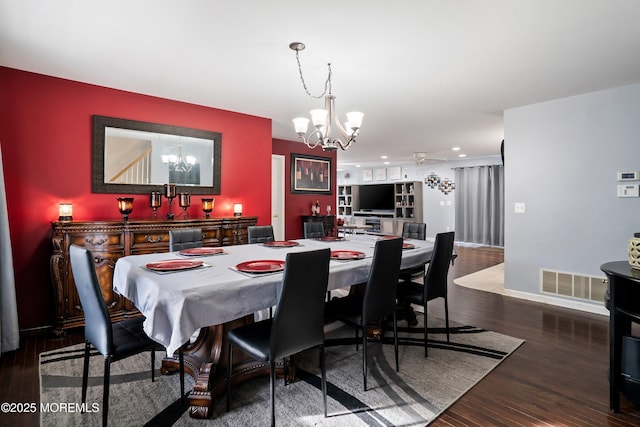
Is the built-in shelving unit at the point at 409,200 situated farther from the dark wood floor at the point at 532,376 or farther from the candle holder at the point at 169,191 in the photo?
the candle holder at the point at 169,191

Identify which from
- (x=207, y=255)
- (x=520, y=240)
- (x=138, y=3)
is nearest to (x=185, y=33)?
(x=138, y=3)

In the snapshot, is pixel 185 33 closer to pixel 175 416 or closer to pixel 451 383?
pixel 175 416

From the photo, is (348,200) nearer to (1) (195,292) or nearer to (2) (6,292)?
(2) (6,292)

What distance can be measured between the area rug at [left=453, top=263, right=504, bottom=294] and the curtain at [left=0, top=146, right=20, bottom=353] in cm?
507

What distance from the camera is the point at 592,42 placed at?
2602 mm

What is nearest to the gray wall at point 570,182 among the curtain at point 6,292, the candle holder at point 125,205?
the candle holder at point 125,205

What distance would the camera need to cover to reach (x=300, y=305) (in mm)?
1784

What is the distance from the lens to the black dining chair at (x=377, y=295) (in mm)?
2182

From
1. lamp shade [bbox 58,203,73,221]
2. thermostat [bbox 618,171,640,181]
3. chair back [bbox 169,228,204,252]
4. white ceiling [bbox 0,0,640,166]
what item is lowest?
chair back [bbox 169,228,204,252]

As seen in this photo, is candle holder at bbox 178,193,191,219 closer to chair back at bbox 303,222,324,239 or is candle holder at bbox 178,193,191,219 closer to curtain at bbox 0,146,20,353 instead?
chair back at bbox 303,222,324,239

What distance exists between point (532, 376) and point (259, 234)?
2620mm

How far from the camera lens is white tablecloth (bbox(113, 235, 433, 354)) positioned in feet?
5.27

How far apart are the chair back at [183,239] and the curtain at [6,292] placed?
124 cm

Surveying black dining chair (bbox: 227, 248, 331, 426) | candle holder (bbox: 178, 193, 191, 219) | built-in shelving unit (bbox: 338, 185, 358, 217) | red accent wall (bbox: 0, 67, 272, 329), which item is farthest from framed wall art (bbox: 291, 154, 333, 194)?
black dining chair (bbox: 227, 248, 331, 426)
